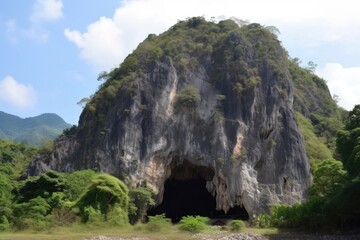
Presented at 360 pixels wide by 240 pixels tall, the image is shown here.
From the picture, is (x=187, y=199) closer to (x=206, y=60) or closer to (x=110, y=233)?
(x=206, y=60)

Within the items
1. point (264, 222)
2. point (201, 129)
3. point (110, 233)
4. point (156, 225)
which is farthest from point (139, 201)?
point (264, 222)

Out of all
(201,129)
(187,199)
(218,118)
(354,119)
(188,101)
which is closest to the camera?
(354,119)

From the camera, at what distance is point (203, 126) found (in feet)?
139

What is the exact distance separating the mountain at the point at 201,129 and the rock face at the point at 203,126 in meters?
0.10

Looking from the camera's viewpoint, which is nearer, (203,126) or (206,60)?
(203,126)

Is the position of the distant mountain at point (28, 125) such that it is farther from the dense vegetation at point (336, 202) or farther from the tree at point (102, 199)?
the dense vegetation at point (336, 202)

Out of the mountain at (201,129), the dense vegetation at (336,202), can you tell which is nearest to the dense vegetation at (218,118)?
the dense vegetation at (336,202)

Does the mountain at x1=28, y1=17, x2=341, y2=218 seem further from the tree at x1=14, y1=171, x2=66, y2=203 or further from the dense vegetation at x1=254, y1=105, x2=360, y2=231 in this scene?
the tree at x1=14, y1=171, x2=66, y2=203

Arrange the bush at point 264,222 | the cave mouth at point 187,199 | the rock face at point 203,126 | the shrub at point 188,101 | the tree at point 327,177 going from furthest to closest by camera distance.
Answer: the cave mouth at point 187,199 → the shrub at point 188,101 → the rock face at point 203,126 → the tree at point 327,177 → the bush at point 264,222

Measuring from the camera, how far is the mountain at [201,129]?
39750mm

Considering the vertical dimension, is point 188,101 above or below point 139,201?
above

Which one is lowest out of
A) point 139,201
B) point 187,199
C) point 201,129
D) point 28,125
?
point 139,201

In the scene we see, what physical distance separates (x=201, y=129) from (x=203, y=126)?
362 mm

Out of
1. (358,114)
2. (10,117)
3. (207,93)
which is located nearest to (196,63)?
(207,93)
